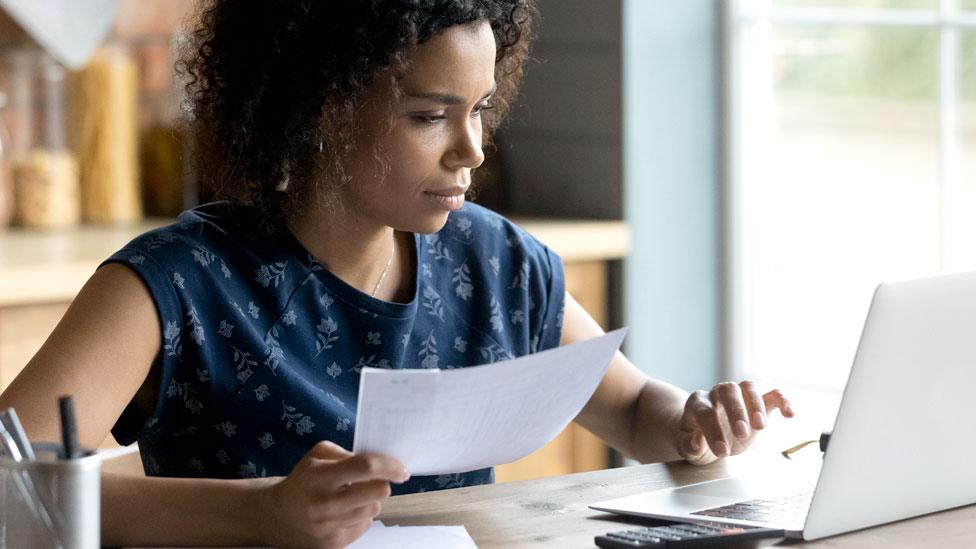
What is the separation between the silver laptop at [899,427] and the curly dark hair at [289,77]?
1.70 feet

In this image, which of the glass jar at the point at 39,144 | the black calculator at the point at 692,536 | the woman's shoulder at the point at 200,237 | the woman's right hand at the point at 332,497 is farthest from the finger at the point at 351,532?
the glass jar at the point at 39,144

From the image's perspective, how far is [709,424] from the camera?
5.00 ft

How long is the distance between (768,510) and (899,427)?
160 millimetres

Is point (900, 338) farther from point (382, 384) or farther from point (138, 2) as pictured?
point (138, 2)

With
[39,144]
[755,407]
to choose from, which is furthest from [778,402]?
[39,144]

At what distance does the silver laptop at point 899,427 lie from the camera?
3.81 feet

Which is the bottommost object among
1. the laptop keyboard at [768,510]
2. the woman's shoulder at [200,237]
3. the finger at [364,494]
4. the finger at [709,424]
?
the laptop keyboard at [768,510]

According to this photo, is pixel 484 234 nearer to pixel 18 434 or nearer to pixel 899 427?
pixel 899 427

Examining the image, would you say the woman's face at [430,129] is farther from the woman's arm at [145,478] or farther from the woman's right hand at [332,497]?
the woman's right hand at [332,497]

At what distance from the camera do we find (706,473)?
1.47m

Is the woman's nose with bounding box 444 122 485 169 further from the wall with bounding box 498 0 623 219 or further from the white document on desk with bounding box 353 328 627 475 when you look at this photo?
the wall with bounding box 498 0 623 219

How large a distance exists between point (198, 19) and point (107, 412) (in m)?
0.51

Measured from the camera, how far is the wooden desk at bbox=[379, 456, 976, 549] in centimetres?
122

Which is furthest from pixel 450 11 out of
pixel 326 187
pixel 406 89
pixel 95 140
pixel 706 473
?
pixel 95 140
